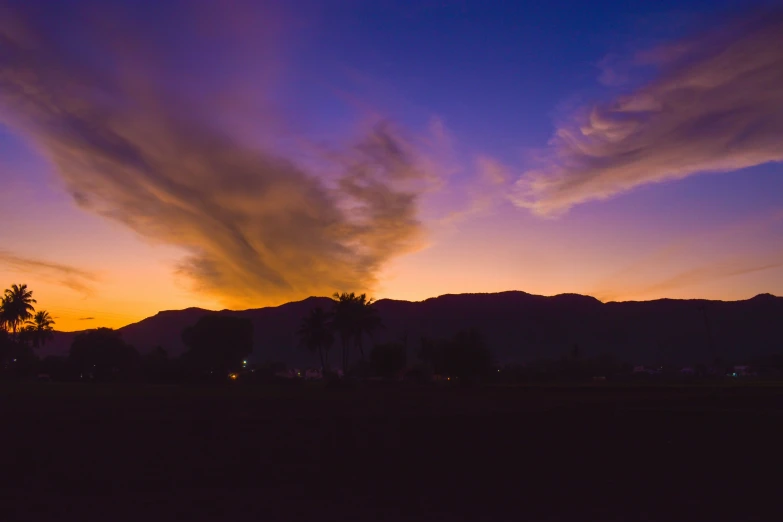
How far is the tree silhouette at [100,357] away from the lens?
110m

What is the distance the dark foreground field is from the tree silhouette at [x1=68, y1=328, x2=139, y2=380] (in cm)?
9406

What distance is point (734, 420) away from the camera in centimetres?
2206

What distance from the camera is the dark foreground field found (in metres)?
10.4

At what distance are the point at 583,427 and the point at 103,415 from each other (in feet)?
71.6

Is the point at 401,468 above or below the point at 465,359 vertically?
below

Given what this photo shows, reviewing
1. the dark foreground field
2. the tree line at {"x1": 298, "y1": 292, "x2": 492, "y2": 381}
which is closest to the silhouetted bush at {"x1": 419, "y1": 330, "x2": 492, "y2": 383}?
the tree line at {"x1": 298, "y1": 292, "x2": 492, "y2": 381}

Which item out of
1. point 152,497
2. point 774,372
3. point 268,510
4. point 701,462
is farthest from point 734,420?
point 774,372

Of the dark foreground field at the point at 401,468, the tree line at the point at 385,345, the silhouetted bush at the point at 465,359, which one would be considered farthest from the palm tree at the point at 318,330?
the dark foreground field at the point at 401,468

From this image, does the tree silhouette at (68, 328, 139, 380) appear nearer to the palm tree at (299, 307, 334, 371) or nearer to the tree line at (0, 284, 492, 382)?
the tree line at (0, 284, 492, 382)

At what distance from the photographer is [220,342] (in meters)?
123

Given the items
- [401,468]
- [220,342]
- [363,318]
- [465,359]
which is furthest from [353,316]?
[401,468]

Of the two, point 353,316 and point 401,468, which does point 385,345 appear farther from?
point 401,468

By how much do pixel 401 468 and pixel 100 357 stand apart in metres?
112

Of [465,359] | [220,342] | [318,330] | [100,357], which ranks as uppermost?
[220,342]
